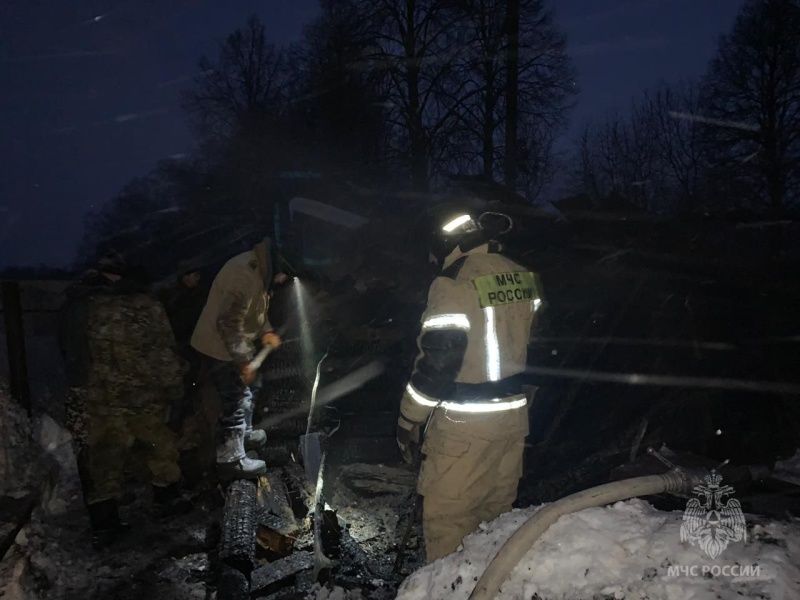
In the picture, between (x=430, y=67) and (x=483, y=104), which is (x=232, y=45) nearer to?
(x=430, y=67)

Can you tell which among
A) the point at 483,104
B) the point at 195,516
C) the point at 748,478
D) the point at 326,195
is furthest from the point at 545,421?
the point at 483,104

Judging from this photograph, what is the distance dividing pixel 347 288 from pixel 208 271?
299cm

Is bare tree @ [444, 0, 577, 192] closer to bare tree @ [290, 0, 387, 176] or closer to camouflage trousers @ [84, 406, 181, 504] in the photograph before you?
bare tree @ [290, 0, 387, 176]

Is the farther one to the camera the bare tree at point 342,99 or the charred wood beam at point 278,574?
the bare tree at point 342,99

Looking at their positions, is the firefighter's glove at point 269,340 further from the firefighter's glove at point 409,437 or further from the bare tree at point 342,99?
the bare tree at point 342,99

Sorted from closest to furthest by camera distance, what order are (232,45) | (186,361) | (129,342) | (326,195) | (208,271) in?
(129,342), (186,361), (208,271), (326,195), (232,45)

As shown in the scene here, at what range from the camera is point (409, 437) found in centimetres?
328

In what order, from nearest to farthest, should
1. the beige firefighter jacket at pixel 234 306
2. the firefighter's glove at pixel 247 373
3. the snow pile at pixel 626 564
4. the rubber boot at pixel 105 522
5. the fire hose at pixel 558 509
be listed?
1. the snow pile at pixel 626 564
2. the fire hose at pixel 558 509
3. the rubber boot at pixel 105 522
4. the beige firefighter jacket at pixel 234 306
5. the firefighter's glove at pixel 247 373

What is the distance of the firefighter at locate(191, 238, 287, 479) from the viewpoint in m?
4.78

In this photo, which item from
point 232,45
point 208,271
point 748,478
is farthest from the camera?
point 232,45

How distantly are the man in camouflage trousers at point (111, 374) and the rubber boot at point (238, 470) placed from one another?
1.97 ft

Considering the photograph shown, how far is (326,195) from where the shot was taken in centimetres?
1628

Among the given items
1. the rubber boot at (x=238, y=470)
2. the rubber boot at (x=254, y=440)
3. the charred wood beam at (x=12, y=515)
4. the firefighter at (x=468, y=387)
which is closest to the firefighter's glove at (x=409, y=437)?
the firefighter at (x=468, y=387)

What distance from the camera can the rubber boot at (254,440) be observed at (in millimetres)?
5305
